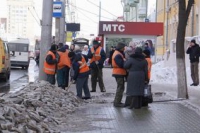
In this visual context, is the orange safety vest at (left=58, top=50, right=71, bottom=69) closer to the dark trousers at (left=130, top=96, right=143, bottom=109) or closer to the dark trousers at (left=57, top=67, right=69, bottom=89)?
the dark trousers at (left=57, top=67, right=69, bottom=89)

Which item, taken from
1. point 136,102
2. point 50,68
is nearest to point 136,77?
point 136,102

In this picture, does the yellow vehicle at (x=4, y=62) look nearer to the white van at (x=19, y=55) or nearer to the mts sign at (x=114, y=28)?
the mts sign at (x=114, y=28)

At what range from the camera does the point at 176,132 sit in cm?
977

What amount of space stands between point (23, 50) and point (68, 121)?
3288 centimetres

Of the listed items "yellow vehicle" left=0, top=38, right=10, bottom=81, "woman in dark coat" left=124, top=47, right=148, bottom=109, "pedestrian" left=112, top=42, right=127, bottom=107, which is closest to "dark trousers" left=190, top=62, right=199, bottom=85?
"pedestrian" left=112, top=42, right=127, bottom=107

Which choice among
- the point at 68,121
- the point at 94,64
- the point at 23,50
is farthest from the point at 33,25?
the point at 68,121

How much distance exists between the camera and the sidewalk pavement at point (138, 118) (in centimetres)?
1012

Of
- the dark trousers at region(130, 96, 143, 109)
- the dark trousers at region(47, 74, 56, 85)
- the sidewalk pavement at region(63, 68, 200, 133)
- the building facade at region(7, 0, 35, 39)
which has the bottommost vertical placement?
the sidewalk pavement at region(63, 68, 200, 133)

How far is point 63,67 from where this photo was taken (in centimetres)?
1702

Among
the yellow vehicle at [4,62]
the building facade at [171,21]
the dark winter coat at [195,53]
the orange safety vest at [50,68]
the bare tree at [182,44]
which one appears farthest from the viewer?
the building facade at [171,21]

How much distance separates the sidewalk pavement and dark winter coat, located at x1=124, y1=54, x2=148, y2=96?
18.9 inches

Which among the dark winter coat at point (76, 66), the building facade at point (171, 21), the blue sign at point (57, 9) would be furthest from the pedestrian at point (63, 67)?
the building facade at point (171, 21)

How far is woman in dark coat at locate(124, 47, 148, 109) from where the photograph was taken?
13.0m

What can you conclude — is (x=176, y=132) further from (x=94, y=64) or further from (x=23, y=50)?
(x=23, y=50)
